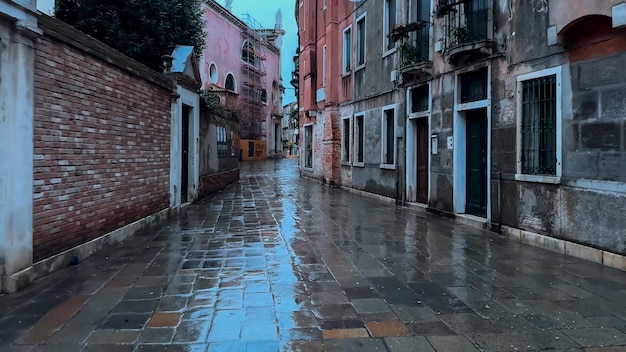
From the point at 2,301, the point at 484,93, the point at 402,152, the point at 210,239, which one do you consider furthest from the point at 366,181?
the point at 2,301

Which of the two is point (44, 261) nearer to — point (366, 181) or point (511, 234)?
point (511, 234)

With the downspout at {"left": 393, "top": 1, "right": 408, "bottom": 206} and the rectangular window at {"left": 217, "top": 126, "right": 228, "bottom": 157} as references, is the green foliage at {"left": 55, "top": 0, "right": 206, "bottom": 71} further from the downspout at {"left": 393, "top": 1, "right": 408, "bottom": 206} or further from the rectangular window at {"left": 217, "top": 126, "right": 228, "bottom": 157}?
the downspout at {"left": 393, "top": 1, "right": 408, "bottom": 206}


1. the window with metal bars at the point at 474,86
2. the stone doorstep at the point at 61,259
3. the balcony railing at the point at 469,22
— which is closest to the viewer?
the stone doorstep at the point at 61,259

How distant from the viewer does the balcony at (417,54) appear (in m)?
9.72

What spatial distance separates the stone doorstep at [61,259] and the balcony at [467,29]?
646 cm

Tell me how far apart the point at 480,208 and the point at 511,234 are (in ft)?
4.49

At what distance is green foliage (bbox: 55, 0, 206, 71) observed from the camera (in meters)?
8.75

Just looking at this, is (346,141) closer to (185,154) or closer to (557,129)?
(185,154)

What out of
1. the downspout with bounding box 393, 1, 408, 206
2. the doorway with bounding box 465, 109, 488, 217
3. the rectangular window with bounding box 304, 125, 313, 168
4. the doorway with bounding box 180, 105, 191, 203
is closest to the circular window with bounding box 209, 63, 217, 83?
the rectangular window with bounding box 304, 125, 313, 168

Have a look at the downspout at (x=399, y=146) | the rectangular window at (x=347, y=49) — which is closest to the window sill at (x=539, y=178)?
the downspout at (x=399, y=146)

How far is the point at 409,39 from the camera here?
415 inches

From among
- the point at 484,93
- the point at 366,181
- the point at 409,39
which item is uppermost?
the point at 409,39

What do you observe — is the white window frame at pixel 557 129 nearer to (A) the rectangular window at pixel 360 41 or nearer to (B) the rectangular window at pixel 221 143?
(A) the rectangular window at pixel 360 41

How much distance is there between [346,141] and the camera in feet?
52.1
